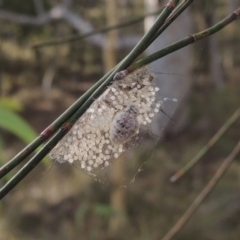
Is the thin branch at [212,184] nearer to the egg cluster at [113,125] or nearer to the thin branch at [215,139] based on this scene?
the thin branch at [215,139]

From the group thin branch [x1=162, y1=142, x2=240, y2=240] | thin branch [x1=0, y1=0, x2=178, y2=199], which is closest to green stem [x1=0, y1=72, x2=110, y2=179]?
thin branch [x1=0, y1=0, x2=178, y2=199]

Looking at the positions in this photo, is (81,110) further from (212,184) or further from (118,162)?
(118,162)

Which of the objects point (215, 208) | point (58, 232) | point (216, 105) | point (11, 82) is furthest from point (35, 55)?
point (215, 208)

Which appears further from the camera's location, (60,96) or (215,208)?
(60,96)

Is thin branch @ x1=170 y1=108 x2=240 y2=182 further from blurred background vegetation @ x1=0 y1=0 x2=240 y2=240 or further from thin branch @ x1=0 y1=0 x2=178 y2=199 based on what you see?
thin branch @ x1=0 y1=0 x2=178 y2=199

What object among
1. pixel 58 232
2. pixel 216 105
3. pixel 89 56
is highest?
pixel 89 56

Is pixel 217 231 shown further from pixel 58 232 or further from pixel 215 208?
pixel 58 232
